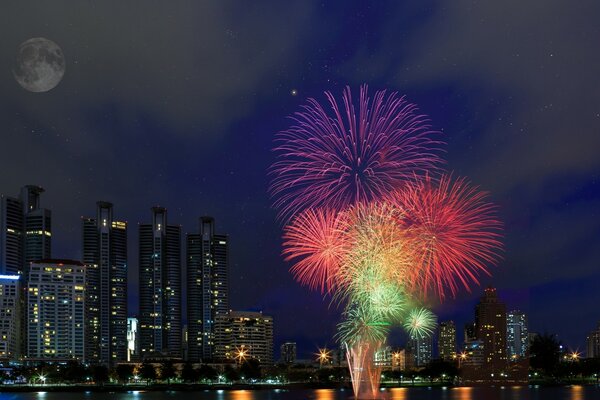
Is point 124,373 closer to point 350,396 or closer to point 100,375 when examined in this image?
point 100,375

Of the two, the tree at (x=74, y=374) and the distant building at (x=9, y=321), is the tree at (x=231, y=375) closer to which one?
the tree at (x=74, y=374)

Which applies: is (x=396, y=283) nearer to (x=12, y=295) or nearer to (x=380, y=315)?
(x=380, y=315)

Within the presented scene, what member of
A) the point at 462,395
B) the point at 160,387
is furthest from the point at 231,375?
the point at 462,395

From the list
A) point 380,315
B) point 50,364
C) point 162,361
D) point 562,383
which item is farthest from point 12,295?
point 380,315

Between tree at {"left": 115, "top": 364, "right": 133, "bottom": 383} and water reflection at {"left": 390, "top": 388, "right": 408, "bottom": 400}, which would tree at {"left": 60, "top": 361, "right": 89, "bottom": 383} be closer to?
tree at {"left": 115, "top": 364, "right": 133, "bottom": 383}

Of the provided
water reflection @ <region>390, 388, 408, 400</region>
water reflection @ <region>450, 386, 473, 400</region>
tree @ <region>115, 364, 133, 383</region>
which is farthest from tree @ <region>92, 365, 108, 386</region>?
water reflection @ <region>450, 386, 473, 400</region>
